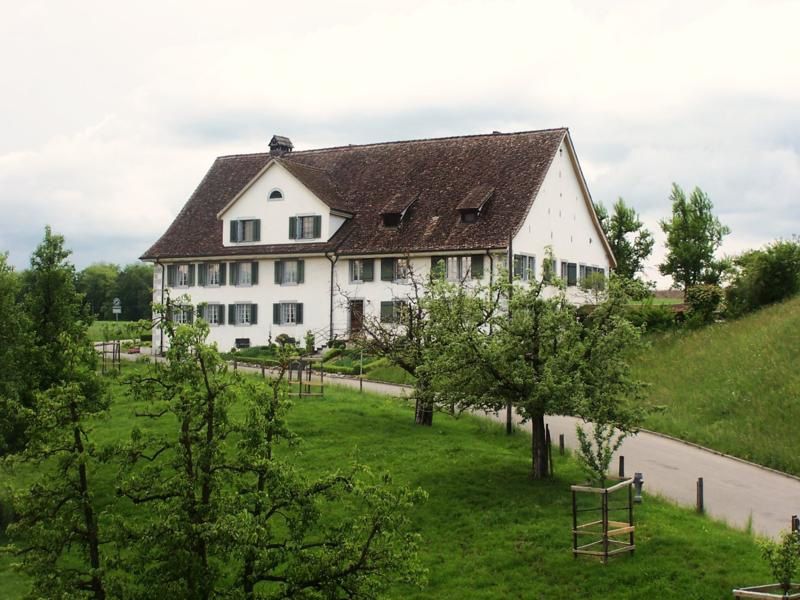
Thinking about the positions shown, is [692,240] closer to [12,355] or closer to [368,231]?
[368,231]

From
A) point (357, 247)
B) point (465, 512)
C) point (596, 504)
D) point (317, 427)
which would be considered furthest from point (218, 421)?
point (357, 247)

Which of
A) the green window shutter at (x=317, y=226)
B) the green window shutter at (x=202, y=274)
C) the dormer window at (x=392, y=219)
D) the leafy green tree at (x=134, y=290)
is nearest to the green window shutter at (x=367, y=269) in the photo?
the dormer window at (x=392, y=219)

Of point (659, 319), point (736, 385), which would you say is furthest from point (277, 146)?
point (736, 385)

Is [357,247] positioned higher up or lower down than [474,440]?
higher up

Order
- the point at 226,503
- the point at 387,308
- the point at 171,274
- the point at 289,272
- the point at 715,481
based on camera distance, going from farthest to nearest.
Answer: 1. the point at 171,274
2. the point at 289,272
3. the point at 387,308
4. the point at 715,481
5. the point at 226,503

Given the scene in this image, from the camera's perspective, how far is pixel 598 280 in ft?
158

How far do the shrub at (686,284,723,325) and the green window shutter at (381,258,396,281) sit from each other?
13768 millimetres

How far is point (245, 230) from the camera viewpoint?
54000 mm

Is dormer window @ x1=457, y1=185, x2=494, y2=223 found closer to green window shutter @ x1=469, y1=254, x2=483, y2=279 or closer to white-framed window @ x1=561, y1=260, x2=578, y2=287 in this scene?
green window shutter @ x1=469, y1=254, x2=483, y2=279

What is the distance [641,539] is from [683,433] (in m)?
12.4

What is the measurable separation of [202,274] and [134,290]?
64.3 meters

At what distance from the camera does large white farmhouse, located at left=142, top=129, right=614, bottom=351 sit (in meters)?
47.6

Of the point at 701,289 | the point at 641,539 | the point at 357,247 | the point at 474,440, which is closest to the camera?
the point at 641,539

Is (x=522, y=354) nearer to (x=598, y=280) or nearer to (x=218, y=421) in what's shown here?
(x=218, y=421)
